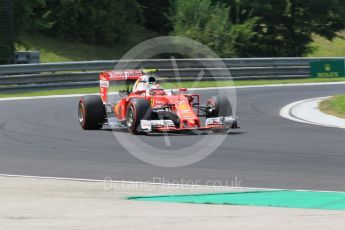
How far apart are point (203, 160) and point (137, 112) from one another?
9.07ft

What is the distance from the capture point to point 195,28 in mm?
34375

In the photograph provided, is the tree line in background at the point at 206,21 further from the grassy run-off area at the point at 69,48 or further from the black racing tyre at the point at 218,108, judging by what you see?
the black racing tyre at the point at 218,108

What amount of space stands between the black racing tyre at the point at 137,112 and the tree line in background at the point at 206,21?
17058mm

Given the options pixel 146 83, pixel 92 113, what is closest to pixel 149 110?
pixel 146 83

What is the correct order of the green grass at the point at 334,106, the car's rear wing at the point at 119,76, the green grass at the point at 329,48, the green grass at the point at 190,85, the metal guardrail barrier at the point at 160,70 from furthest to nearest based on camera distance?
the green grass at the point at 329,48, the metal guardrail barrier at the point at 160,70, the green grass at the point at 190,85, the green grass at the point at 334,106, the car's rear wing at the point at 119,76

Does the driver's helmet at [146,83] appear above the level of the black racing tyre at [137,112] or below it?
above

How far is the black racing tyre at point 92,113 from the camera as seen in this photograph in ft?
51.2

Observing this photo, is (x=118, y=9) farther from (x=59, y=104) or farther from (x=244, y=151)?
(x=244, y=151)

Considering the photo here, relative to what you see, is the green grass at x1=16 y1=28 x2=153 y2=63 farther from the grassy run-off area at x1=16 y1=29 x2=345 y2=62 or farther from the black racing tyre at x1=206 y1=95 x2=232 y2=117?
the black racing tyre at x1=206 y1=95 x2=232 y2=117

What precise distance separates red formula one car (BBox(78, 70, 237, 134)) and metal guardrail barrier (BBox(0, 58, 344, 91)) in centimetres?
984

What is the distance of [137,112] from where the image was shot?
14258 mm

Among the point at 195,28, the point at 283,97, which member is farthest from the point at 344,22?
the point at 283,97

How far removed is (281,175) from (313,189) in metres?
1.02

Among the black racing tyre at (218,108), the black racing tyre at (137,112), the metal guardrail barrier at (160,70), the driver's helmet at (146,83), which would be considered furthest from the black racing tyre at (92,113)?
the metal guardrail barrier at (160,70)
